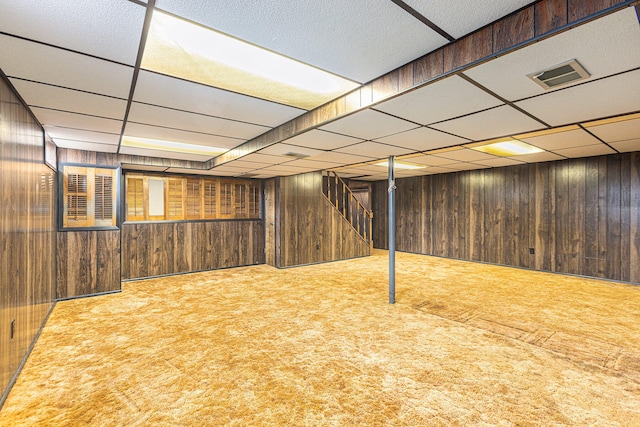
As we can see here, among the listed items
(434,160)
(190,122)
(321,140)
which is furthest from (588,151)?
(190,122)

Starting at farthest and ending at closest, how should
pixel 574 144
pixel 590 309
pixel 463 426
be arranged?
pixel 574 144, pixel 590 309, pixel 463 426

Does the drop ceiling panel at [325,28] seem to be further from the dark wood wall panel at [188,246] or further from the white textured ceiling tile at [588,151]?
the dark wood wall panel at [188,246]

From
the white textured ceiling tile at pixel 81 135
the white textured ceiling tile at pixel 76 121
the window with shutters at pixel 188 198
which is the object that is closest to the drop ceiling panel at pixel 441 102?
the white textured ceiling tile at pixel 76 121

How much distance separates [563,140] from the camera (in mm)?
3766

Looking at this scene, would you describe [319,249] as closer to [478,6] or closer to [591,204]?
[591,204]

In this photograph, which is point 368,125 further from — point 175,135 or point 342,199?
point 342,199

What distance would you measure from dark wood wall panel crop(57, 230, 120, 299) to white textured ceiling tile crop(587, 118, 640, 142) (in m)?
6.33

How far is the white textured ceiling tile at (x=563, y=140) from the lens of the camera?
343 centimetres

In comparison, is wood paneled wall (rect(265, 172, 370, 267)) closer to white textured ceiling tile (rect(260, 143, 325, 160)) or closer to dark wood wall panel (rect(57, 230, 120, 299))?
white textured ceiling tile (rect(260, 143, 325, 160))

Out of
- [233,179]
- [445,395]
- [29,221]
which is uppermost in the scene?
[233,179]

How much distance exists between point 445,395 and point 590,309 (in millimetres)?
2969

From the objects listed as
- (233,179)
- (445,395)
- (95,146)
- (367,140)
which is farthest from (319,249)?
(445,395)

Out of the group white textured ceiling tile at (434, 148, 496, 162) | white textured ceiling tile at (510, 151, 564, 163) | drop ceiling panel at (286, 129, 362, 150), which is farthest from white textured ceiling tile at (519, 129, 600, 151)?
drop ceiling panel at (286, 129, 362, 150)

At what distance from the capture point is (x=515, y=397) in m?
2.02
